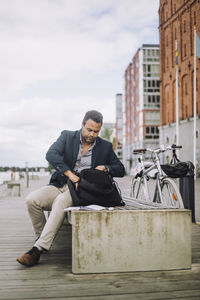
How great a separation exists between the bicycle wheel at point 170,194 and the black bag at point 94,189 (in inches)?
53.1

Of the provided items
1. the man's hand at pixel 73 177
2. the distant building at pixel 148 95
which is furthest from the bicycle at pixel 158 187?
the distant building at pixel 148 95

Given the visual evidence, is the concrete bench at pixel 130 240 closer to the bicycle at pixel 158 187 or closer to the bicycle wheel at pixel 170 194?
the bicycle at pixel 158 187

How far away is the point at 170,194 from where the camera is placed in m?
5.24

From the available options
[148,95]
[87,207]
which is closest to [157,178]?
[87,207]

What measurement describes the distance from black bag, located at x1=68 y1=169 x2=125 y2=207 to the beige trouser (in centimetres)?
13

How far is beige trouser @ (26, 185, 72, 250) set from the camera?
373cm

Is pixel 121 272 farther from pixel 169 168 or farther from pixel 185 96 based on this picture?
pixel 185 96

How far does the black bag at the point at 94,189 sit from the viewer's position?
12.6 feet

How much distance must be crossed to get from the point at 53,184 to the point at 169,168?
6.69ft

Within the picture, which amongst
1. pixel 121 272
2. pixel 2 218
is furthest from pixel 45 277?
pixel 2 218

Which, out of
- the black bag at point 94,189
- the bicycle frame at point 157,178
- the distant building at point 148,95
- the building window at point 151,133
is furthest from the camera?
the building window at point 151,133

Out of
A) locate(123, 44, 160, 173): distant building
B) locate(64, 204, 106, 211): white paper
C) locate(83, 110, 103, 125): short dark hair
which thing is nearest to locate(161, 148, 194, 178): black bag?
locate(83, 110, 103, 125): short dark hair

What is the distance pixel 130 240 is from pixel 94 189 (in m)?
0.62

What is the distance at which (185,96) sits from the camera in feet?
138
